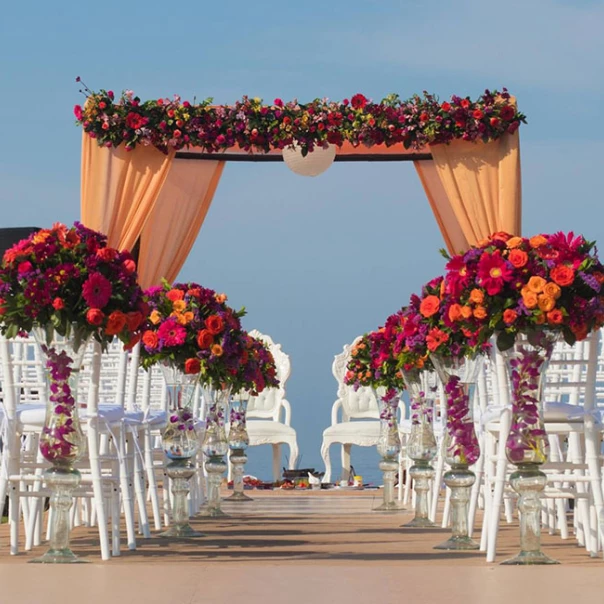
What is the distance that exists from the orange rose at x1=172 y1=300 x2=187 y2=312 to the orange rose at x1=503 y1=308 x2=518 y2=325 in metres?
1.67

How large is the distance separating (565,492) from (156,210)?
5.60 meters

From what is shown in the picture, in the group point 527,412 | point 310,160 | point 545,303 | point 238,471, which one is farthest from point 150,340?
point 310,160

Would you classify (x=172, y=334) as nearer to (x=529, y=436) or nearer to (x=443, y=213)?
(x=529, y=436)

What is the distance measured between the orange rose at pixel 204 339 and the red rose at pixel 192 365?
7cm

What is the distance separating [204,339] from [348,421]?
5085mm

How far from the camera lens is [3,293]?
406 cm

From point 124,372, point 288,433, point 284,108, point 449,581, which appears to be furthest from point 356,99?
point 449,581

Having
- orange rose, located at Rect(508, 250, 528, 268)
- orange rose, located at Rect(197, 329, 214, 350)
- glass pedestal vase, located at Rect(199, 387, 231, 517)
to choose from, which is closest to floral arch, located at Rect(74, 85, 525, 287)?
glass pedestal vase, located at Rect(199, 387, 231, 517)

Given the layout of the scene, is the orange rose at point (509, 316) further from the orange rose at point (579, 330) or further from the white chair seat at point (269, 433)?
the white chair seat at point (269, 433)

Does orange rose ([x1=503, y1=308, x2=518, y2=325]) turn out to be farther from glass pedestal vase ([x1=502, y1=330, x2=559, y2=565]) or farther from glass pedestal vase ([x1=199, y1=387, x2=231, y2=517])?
glass pedestal vase ([x1=199, y1=387, x2=231, y2=517])

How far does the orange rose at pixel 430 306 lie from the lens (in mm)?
4363

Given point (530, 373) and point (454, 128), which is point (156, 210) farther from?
point (530, 373)

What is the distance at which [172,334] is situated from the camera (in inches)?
196

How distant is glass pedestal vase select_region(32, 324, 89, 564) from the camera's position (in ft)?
13.6
